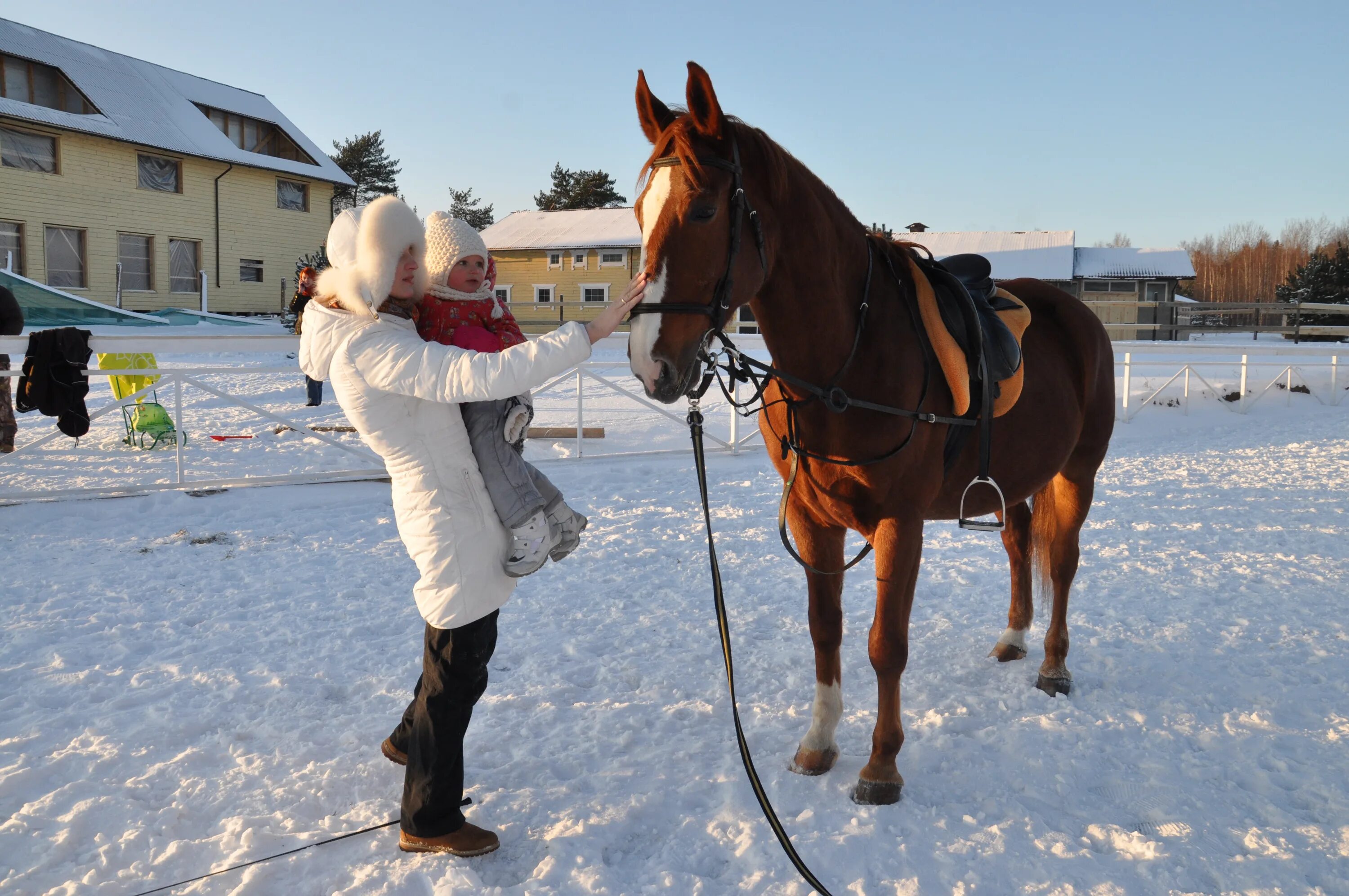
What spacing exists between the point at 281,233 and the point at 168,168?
11.4 feet

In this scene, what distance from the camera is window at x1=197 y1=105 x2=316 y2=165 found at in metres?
26.5

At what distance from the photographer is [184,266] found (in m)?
24.2

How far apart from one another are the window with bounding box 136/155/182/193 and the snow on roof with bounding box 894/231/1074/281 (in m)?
23.4

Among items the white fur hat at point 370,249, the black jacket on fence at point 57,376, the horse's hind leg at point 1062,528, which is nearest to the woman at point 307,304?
the white fur hat at point 370,249

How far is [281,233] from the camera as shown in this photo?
2630 centimetres

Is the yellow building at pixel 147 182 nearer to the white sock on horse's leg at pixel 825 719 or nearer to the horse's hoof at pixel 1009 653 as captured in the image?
the white sock on horse's leg at pixel 825 719

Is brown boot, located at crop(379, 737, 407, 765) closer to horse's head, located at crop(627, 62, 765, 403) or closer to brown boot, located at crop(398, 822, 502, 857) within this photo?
brown boot, located at crop(398, 822, 502, 857)

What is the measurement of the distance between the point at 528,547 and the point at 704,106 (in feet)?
4.30

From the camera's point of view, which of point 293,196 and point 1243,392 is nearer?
point 1243,392

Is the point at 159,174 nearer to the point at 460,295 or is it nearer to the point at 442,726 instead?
the point at 460,295

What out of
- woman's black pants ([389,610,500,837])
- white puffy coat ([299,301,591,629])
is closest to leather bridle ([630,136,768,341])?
white puffy coat ([299,301,591,629])

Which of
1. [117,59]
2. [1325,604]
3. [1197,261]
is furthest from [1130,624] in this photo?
[1197,261]

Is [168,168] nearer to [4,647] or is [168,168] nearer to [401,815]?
[4,647]

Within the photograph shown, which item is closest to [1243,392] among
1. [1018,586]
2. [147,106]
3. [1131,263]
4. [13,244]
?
[1018,586]
